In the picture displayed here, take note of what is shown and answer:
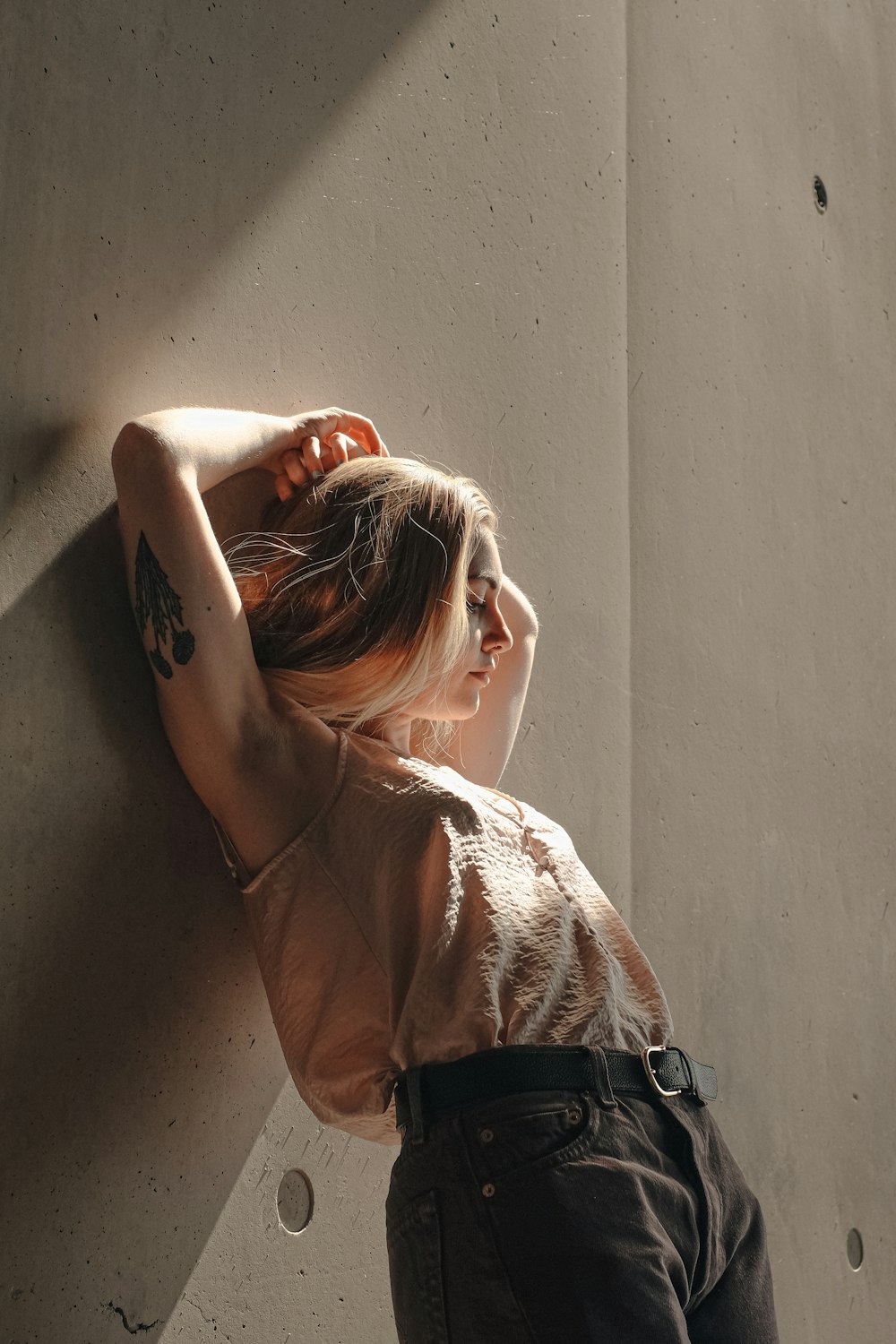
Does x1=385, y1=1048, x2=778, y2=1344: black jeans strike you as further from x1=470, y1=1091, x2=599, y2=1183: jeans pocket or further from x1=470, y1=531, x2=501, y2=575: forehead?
x1=470, y1=531, x2=501, y2=575: forehead

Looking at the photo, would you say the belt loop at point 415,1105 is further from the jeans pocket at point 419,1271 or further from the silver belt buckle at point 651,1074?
the silver belt buckle at point 651,1074

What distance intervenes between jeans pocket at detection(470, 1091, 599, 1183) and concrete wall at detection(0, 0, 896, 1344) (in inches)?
13.0

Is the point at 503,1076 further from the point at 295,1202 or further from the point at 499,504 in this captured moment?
the point at 499,504

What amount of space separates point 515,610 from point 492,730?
159 millimetres

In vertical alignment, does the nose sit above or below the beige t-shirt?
above

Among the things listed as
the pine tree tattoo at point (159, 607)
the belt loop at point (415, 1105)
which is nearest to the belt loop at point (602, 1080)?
the belt loop at point (415, 1105)

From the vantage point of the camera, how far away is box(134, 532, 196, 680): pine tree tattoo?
1.14 metres

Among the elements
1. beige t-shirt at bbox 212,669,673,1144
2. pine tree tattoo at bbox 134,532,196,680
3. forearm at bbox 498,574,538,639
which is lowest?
→ beige t-shirt at bbox 212,669,673,1144

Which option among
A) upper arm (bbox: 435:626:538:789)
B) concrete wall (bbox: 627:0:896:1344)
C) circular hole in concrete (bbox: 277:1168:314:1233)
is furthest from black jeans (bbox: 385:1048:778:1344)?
concrete wall (bbox: 627:0:896:1344)

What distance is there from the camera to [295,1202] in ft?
4.40

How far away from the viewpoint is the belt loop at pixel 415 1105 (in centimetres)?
110

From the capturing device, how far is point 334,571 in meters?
1.29

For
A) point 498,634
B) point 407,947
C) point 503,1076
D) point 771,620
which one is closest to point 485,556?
point 498,634

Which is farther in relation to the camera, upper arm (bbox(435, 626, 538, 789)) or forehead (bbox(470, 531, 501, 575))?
upper arm (bbox(435, 626, 538, 789))
